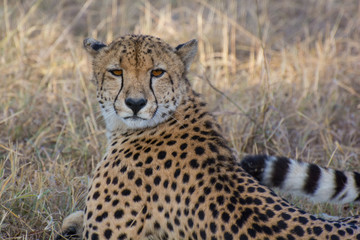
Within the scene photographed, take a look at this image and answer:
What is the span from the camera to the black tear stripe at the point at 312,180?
2.68 m

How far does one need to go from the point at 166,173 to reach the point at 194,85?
78.1 inches

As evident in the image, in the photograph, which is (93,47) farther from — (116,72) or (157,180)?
(157,180)

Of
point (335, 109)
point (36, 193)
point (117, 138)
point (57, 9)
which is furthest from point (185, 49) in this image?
point (57, 9)

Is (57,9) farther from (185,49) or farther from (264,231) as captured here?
(264,231)

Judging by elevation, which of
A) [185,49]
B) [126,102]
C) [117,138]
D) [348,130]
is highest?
[185,49]

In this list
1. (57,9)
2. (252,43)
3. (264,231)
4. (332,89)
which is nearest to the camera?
(264,231)

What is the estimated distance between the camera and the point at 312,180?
106 inches

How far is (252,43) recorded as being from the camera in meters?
5.18

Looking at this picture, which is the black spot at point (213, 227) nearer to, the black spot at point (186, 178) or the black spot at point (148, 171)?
the black spot at point (186, 178)

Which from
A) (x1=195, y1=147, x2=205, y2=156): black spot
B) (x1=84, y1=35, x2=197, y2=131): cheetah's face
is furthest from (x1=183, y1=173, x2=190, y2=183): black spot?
(x1=84, y1=35, x2=197, y2=131): cheetah's face

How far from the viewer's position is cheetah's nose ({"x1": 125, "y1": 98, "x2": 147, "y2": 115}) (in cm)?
244

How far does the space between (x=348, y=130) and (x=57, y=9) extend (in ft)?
10.2

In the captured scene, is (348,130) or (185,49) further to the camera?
(348,130)

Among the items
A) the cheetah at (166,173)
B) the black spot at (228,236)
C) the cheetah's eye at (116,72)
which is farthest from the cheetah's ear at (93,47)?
the black spot at (228,236)
